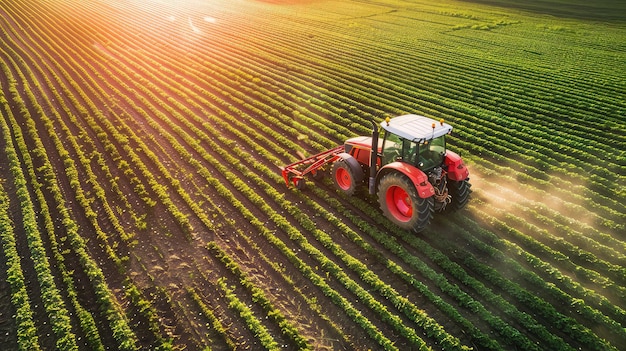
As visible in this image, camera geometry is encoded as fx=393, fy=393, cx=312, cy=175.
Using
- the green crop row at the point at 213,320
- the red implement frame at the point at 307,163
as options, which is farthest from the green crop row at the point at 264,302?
the red implement frame at the point at 307,163

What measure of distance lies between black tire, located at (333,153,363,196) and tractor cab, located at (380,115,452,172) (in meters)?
1.04

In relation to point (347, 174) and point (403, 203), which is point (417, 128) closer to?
point (403, 203)

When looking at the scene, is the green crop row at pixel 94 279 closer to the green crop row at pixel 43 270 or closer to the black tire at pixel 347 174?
the green crop row at pixel 43 270

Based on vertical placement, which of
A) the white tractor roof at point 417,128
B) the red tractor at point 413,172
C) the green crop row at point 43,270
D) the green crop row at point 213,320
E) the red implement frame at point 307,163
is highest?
the white tractor roof at point 417,128

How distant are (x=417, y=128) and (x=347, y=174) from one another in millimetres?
2274

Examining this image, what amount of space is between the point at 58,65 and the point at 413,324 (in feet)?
71.2

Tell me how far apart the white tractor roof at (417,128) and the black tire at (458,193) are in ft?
4.25

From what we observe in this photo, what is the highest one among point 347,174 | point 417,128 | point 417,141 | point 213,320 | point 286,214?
point 417,128

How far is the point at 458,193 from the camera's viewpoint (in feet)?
29.8

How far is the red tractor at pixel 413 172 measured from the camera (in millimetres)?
8281

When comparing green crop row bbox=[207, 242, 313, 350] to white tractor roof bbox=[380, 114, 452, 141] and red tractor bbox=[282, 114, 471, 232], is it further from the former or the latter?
white tractor roof bbox=[380, 114, 452, 141]

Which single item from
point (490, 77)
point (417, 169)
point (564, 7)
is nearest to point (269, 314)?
point (417, 169)

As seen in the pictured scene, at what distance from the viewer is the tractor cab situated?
328 inches

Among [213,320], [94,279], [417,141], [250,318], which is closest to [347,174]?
[417,141]
